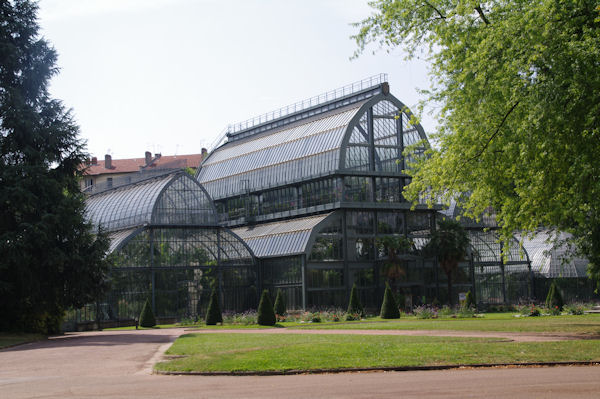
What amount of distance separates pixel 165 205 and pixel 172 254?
4.03 metres

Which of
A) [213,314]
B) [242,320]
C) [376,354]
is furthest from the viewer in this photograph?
[242,320]

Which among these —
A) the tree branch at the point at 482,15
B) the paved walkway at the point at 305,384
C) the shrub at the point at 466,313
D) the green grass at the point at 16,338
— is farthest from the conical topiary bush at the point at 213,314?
the tree branch at the point at 482,15

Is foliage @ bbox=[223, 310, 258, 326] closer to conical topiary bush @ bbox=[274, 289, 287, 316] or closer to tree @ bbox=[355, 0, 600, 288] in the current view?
conical topiary bush @ bbox=[274, 289, 287, 316]

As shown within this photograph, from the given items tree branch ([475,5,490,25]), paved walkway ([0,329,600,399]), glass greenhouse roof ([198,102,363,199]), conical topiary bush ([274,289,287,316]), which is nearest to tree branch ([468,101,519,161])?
tree branch ([475,5,490,25])

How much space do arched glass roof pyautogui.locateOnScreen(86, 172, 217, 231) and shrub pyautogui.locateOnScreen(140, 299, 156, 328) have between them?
8115 millimetres

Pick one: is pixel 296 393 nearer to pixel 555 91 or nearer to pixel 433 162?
pixel 555 91

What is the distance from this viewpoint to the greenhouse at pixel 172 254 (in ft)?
177

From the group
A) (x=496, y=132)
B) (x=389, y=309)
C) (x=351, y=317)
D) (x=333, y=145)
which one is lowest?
(x=351, y=317)

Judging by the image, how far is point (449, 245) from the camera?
59594 millimetres

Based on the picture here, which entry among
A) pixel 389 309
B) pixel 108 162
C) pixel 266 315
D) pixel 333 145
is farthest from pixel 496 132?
pixel 108 162

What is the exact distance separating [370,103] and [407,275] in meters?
15.4

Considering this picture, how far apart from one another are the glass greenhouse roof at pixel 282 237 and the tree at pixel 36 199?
20.6m

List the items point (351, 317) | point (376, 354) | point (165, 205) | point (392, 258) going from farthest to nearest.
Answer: point (392, 258)
point (165, 205)
point (351, 317)
point (376, 354)

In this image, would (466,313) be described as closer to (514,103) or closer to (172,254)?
(172,254)
